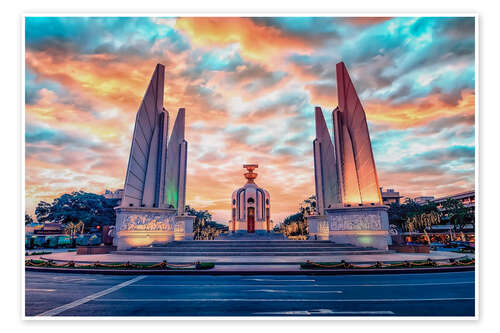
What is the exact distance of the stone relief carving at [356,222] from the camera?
66.8ft

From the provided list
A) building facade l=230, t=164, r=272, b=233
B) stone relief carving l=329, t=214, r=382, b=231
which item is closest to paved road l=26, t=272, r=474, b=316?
stone relief carving l=329, t=214, r=382, b=231

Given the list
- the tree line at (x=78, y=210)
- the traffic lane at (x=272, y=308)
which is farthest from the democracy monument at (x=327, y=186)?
the tree line at (x=78, y=210)

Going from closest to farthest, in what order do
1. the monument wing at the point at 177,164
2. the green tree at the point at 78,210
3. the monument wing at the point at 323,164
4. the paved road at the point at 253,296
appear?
the paved road at the point at 253,296, the monument wing at the point at 323,164, the monument wing at the point at 177,164, the green tree at the point at 78,210

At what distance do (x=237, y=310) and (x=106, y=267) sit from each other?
8847 millimetres

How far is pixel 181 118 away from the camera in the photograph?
3694 centimetres

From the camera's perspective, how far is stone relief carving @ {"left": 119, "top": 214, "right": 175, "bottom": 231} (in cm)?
2078

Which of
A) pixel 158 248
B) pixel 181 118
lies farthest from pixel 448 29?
pixel 181 118

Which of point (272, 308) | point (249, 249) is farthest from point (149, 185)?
point (272, 308)

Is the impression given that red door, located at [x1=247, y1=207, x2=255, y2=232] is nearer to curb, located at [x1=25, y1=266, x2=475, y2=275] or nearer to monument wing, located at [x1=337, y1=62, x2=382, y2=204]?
monument wing, located at [x1=337, y1=62, x2=382, y2=204]

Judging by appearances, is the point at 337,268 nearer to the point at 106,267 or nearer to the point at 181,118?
the point at 106,267

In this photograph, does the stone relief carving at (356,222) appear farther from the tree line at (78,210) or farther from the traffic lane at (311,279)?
the tree line at (78,210)

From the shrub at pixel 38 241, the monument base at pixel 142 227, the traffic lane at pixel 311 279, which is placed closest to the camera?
the traffic lane at pixel 311 279

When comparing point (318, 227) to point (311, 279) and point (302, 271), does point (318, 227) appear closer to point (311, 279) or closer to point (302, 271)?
point (302, 271)

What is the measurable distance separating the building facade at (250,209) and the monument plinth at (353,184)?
1629 centimetres
